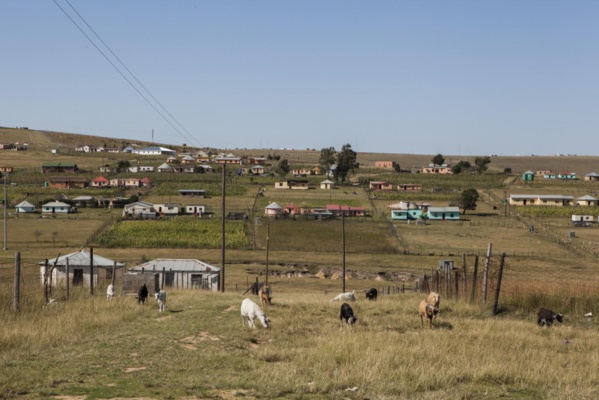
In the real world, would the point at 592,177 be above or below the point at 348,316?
Answer: above

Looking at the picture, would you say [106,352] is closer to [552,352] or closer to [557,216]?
[552,352]

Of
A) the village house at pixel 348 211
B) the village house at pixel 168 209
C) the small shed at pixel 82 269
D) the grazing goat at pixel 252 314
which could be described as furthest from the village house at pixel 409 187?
the grazing goat at pixel 252 314

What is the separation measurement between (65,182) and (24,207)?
104 feet

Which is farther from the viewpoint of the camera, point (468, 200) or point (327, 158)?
point (327, 158)

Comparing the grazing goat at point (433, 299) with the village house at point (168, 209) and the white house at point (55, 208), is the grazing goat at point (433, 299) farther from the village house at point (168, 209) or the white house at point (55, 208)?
the white house at point (55, 208)

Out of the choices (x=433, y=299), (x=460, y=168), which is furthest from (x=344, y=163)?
(x=433, y=299)

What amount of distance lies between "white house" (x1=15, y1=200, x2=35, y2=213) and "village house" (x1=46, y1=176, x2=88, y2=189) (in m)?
27.6

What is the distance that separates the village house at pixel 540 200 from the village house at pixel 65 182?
80.9 m

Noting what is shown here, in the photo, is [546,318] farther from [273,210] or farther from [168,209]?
[168,209]

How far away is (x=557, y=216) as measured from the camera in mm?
106938

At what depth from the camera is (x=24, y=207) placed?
101500mm

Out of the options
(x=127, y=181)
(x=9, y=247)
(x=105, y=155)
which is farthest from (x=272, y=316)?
(x=105, y=155)

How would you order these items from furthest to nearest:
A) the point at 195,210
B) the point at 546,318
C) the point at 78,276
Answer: the point at 195,210 → the point at 78,276 → the point at 546,318

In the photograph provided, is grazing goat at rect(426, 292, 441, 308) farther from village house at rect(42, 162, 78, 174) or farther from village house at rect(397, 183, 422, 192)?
village house at rect(42, 162, 78, 174)
